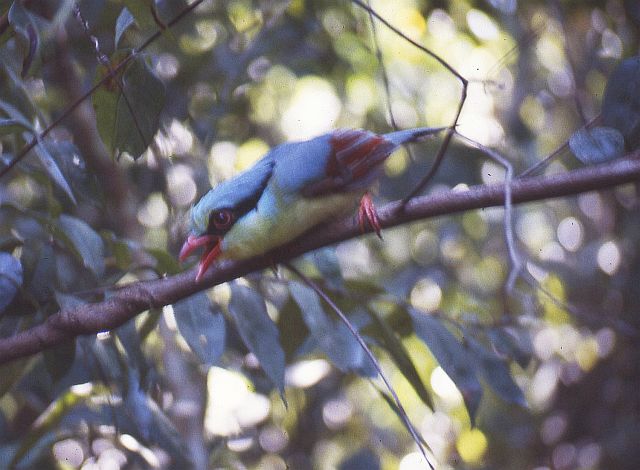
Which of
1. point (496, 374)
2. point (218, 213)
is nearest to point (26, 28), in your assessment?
point (218, 213)

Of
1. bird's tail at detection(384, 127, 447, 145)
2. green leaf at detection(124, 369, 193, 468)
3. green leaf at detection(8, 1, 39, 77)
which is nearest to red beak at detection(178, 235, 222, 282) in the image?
green leaf at detection(124, 369, 193, 468)

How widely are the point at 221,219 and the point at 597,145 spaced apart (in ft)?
3.82

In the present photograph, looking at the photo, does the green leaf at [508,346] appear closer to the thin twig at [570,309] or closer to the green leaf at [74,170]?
the thin twig at [570,309]

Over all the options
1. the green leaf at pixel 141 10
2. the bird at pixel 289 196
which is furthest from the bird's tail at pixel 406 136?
the green leaf at pixel 141 10

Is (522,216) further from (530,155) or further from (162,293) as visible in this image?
(162,293)

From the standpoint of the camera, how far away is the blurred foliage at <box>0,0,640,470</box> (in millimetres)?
2322

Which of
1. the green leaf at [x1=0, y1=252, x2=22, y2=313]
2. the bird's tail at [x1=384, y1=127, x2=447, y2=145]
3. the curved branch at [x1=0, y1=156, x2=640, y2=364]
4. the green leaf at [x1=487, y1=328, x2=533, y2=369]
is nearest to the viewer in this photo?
the curved branch at [x1=0, y1=156, x2=640, y2=364]

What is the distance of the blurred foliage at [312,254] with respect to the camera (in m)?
2.32

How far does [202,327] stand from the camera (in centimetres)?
236

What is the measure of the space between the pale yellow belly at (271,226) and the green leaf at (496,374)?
30.8 inches

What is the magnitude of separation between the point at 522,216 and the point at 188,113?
271cm

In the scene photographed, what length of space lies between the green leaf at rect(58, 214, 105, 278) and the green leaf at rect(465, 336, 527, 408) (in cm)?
131

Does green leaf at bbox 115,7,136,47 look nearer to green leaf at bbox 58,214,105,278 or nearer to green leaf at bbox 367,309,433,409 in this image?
green leaf at bbox 58,214,105,278

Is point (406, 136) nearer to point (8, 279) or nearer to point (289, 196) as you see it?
point (289, 196)
